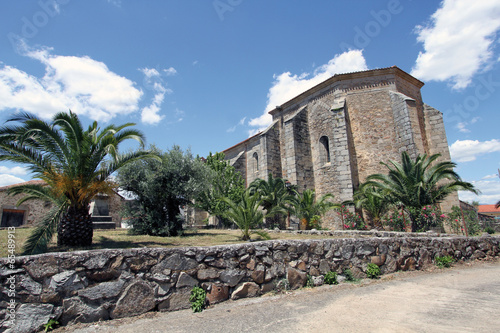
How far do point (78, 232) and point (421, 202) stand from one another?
12.3m

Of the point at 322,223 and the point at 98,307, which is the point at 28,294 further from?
the point at 322,223

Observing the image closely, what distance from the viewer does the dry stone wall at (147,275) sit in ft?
11.5

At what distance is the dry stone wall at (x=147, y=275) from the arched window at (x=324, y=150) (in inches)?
491

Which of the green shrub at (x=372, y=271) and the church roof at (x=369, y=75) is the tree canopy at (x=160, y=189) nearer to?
the green shrub at (x=372, y=271)

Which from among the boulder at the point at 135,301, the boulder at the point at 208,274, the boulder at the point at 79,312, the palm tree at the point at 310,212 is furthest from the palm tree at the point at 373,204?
the boulder at the point at 79,312

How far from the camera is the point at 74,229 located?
6.04 meters

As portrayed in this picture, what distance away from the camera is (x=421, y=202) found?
35.8 ft

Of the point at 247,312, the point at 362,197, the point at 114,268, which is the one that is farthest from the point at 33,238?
the point at 362,197

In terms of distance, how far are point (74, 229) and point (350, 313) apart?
609 cm

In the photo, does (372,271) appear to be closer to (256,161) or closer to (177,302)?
(177,302)

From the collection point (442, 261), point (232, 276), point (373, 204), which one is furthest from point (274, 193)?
point (232, 276)

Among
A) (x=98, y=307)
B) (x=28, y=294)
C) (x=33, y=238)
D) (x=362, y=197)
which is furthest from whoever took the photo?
(x=362, y=197)

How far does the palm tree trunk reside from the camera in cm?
600

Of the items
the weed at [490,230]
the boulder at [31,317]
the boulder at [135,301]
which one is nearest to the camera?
the boulder at [31,317]
